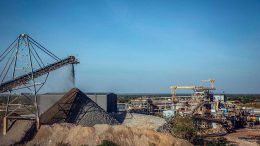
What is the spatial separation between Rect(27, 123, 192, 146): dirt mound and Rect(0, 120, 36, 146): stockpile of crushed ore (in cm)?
70

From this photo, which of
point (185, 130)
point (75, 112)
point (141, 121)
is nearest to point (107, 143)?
point (185, 130)

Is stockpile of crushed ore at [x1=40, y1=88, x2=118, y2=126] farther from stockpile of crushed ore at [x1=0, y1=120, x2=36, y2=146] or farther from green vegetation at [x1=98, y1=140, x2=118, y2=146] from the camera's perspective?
green vegetation at [x1=98, y1=140, x2=118, y2=146]

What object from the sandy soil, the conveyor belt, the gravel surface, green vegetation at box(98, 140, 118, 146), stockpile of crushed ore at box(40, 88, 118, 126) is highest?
the conveyor belt

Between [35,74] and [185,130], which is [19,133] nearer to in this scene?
[35,74]

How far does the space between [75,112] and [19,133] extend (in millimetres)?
6386

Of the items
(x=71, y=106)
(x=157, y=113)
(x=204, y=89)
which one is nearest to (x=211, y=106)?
(x=204, y=89)

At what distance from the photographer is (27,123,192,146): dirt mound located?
2717cm

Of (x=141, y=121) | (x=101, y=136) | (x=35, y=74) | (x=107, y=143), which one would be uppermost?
(x=35, y=74)

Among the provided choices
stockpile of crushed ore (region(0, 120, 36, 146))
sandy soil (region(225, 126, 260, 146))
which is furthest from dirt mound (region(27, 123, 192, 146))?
sandy soil (region(225, 126, 260, 146))

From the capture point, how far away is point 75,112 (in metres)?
33.3

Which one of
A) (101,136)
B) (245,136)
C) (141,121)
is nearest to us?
(101,136)

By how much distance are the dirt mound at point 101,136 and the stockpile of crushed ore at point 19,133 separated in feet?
2.29

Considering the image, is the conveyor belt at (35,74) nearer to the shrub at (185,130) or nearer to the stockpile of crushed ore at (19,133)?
the stockpile of crushed ore at (19,133)

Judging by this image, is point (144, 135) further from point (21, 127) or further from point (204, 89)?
point (204, 89)
